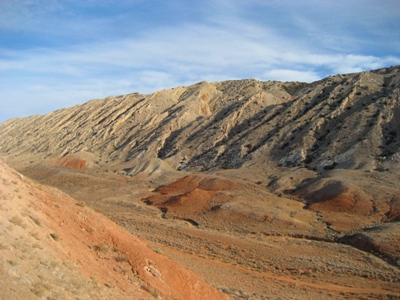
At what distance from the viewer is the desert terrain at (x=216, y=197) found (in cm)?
1109

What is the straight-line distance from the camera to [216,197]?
110 feet

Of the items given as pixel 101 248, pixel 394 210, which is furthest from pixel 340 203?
pixel 101 248

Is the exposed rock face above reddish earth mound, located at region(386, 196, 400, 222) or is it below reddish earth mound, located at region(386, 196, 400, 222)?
above

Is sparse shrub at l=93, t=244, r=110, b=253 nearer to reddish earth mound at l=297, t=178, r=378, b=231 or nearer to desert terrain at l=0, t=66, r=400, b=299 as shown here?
desert terrain at l=0, t=66, r=400, b=299

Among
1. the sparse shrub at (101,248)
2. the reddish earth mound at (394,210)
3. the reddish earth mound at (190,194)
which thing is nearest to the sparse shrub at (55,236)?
the sparse shrub at (101,248)

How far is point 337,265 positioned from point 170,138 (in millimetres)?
41550

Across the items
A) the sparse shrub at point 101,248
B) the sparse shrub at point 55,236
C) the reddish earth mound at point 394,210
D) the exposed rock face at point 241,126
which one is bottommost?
the reddish earth mound at point 394,210

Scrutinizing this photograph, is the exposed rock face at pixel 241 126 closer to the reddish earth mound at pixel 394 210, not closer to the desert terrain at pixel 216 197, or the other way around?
the desert terrain at pixel 216 197

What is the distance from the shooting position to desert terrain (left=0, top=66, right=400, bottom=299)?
A: 11.1 m

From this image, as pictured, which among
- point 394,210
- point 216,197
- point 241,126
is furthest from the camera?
point 241,126

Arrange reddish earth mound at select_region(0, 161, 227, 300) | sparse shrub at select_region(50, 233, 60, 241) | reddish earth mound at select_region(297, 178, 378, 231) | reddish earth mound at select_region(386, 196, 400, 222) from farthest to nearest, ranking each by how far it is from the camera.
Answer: reddish earth mound at select_region(297, 178, 378, 231) → reddish earth mound at select_region(386, 196, 400, 222) → sparse shrub at select_region(50, 233, 60, 241) → reddish earth mound at select_region(0, 161, 227, 300)

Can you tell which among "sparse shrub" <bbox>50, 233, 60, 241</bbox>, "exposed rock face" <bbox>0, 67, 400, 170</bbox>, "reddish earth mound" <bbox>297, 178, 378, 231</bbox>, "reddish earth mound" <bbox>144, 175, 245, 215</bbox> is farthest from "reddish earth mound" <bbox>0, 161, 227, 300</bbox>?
"exposed rock face" <bbox>0, 67, 400, 170</bbox>

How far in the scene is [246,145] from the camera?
48562 millimetres

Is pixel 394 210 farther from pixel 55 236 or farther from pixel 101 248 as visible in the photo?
pixel 55 236
